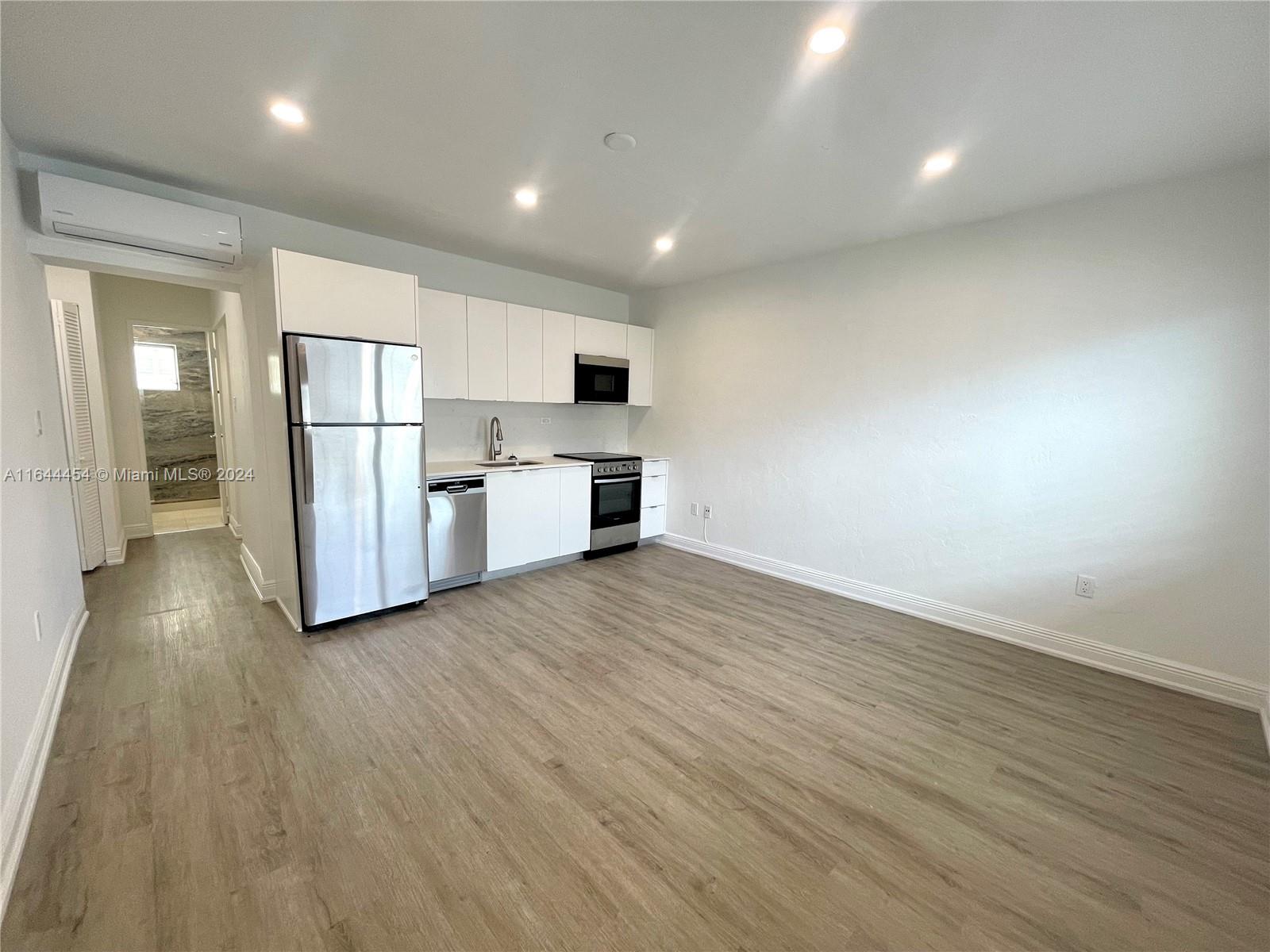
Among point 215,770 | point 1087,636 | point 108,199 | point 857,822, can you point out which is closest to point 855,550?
point 1087,636

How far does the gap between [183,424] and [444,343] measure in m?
5.89

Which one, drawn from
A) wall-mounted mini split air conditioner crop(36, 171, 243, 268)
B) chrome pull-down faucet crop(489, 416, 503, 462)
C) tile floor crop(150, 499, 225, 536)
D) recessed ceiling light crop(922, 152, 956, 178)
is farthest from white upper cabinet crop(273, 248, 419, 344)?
tile floor crop(150, 499, 225, 536)

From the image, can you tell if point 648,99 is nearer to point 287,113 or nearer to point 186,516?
point 287,113

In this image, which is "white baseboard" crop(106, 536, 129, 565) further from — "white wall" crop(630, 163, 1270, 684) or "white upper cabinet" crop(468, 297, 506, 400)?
"white wall" crop(630, 163, 1270, 684)

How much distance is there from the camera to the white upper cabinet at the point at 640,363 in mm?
5113

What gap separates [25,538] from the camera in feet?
6.66

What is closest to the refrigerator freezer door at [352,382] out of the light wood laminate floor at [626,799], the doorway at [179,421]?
the light wood laminate floor at [626,799]

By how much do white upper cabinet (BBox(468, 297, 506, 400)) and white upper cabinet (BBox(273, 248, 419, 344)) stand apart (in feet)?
2.11

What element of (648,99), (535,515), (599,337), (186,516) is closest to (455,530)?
(535,515)

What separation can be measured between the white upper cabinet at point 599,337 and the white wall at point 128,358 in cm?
403

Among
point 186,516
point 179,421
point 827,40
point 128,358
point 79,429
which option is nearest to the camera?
point 827,40

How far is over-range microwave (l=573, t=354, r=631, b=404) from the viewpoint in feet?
15.3

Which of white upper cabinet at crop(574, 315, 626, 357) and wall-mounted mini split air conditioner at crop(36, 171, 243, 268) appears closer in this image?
wall-mounted mini split air conditioner at crop(36, 171, 243, 268)

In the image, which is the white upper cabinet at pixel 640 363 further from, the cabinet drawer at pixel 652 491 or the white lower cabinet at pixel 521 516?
the white lower cabinet at pixel 521 516
